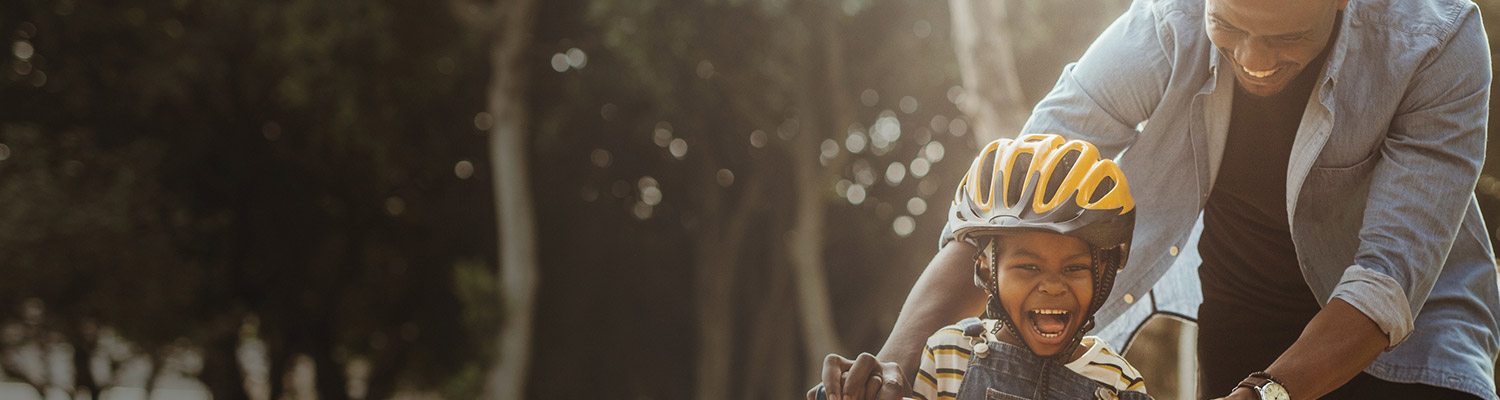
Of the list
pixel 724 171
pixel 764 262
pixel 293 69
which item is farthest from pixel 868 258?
pixel 293 69

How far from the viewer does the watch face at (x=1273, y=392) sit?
1981mm

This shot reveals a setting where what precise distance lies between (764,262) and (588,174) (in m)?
3.01

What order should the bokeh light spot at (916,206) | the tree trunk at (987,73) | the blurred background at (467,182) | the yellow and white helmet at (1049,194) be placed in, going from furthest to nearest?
the bokeh light spot at (916,206) → the blurred background at (467,182) → the tree trunk at (987,73) → the yellow and white helmet at (1049,194)

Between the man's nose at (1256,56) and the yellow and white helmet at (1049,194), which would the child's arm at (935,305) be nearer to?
the yellow and white helmet at (1049,194)

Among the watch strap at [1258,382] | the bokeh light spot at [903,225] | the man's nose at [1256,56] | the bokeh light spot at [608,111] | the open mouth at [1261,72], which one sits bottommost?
the bokeh light spot at [903,225]

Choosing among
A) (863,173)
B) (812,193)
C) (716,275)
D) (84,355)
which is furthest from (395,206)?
(863,173)

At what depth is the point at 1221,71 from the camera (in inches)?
89.7

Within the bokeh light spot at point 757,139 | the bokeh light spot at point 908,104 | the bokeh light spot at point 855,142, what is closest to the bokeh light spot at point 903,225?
the bokeh light spot at point 855,142

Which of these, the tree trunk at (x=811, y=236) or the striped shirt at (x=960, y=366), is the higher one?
the striped shirt at (x=960, y=366)

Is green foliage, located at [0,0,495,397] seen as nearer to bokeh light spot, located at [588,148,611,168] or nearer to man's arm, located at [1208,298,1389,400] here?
bokeh light spot, located at [588,148,611,168]

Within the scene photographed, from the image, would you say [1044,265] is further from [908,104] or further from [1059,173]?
[908,104]

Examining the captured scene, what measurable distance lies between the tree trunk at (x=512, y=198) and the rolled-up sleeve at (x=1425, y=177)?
1376cm

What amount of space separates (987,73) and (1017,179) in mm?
5246

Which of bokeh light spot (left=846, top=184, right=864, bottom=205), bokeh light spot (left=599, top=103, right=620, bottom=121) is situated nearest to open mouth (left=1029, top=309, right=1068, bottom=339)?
bokeh light spot (left=599, top=103, right=620, bottom=121)
